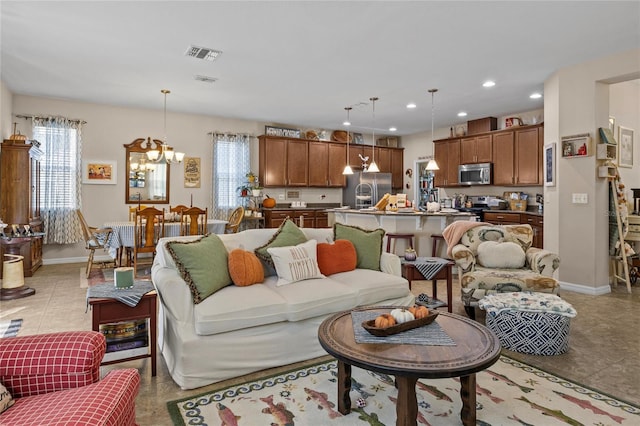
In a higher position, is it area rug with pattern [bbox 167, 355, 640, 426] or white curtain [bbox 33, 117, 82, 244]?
white curtain [bbox 33, 117, 82, 244]

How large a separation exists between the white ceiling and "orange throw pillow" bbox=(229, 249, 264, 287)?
207 cm

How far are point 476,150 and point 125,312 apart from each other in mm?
6834

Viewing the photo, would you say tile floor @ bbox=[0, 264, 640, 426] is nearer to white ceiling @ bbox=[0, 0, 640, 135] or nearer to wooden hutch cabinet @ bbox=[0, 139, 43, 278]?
wooden hutch cabinet @ bbox=[0, 139, 43, 278]

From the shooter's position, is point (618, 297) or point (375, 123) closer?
point (618, 297)

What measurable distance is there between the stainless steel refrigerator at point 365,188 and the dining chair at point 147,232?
444 centimetres

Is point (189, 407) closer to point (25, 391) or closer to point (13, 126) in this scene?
point (25, 391)

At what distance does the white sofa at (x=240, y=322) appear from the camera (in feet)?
7.60

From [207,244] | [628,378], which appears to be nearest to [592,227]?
[628,378]

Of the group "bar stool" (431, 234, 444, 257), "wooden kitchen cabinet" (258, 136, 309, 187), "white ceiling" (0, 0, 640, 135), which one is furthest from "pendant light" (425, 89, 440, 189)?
"wooden kitchen cabinet" (258, 136, 309, 187)

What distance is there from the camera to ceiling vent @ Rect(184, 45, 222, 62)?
13.5ft

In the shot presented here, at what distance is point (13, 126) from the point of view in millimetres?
5902

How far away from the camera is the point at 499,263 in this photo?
3.71 meters

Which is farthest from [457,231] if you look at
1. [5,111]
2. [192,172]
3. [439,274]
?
[5,111]

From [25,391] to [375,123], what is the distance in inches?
295
